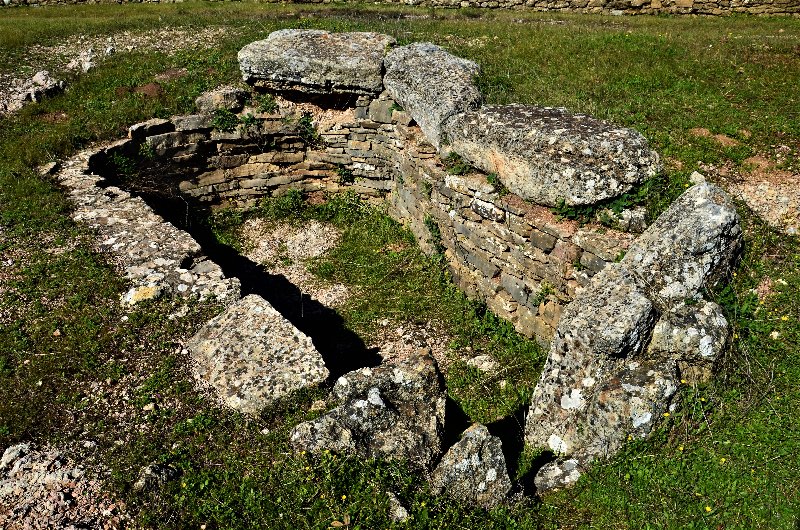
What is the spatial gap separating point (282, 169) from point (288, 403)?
23.2ft

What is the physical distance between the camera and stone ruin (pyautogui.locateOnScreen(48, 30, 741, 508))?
5.91 m

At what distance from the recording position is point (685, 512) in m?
5.05

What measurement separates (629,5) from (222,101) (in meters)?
13.6

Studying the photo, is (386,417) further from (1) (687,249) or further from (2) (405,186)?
(2) (405,186)

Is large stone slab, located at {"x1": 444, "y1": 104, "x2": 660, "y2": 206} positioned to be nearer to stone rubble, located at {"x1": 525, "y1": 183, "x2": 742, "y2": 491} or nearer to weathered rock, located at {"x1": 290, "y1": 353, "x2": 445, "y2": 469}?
stone rubble, located at {"x1": 525, "y1": 183, "x2": 742, "y2": 491}

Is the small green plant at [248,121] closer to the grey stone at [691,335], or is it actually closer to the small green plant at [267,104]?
the small green plant at [267,104]

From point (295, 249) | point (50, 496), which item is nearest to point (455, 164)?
point (295, 249)

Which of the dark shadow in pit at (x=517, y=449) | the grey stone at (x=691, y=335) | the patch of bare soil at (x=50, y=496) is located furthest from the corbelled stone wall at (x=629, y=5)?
the patch of bare soil at (x=50, y=496)

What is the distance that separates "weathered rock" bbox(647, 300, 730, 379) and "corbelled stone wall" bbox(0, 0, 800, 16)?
1578 centimetres

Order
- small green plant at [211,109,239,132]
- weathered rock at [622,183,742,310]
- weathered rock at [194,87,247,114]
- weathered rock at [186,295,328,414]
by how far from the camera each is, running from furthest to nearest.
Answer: weathered rock at [194,87,247,114], small green plant at [211,109,239,132], weathered rock at [622,183,742,310], weathered rock at [186,295,328,414]

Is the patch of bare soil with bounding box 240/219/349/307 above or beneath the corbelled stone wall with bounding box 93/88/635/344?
beneath

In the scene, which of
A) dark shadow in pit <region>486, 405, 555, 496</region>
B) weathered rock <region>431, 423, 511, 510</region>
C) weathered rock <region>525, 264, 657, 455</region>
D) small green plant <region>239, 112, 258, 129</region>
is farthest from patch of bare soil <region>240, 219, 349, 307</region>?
weathered rock <region>431, 423, 511, 510</region>

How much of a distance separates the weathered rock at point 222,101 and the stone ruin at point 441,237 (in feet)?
0.09

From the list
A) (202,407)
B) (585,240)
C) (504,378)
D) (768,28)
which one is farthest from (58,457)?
(768,28)
